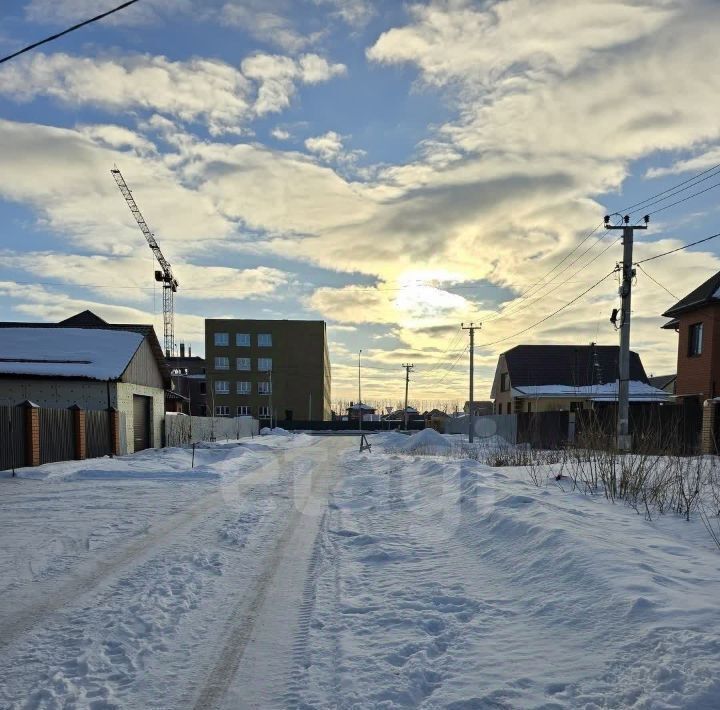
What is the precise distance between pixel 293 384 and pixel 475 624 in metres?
72.1

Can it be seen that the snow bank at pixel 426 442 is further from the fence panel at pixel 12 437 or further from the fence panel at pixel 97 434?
the fence panel at pixel 12 437

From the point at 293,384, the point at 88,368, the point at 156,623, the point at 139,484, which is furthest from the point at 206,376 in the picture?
the point at 156,623

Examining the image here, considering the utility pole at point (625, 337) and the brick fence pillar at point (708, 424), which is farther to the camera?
the brick fence pillar at point (708, 424)

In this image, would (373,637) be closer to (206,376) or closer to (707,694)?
(707,694)

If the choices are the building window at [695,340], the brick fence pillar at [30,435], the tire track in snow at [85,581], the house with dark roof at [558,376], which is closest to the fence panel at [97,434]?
the brick fence pillar at [30,435]

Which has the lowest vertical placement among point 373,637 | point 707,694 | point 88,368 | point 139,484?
point 139,484

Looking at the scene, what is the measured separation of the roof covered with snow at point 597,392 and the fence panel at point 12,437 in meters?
31.6

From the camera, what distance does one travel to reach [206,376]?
7462 cm

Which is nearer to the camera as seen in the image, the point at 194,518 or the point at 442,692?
the point at 442,692

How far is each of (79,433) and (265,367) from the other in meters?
56.9

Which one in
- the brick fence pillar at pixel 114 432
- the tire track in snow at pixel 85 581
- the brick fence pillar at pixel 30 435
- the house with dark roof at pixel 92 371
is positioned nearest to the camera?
the tire track in snow at pixel 85 581

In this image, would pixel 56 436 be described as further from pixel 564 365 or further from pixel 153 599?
pixel 564 365

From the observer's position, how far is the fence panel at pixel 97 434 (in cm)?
1941

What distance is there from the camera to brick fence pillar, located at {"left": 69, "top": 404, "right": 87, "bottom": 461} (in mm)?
18469
